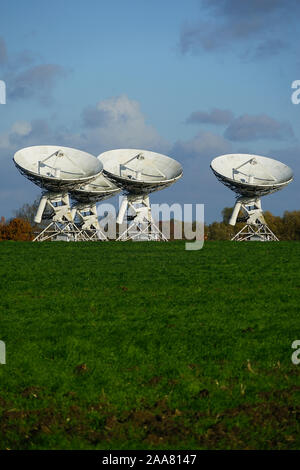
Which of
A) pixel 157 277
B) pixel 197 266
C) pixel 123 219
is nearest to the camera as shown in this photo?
pixel 157 277

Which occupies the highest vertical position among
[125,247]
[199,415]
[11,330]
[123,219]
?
[123,219]

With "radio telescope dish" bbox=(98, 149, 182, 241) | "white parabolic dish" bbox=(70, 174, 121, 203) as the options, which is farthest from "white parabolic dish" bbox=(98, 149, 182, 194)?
"white parabolic dish" bbox=(70, 174, 121, 203)

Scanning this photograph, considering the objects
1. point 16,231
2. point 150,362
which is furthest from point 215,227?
point 150,362

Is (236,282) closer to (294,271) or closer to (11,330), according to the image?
(294,271)

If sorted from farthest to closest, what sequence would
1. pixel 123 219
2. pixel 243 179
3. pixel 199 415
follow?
1. pixel 123 219
2. pixel 243 179
3. pixel 199 415

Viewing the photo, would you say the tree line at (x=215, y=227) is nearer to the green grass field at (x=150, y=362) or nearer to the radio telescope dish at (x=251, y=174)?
the radio telescope dish at (x=251, y=174)

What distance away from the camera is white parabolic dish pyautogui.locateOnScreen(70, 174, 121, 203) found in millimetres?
63031

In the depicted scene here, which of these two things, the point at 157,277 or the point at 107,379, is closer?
the point at 107,379

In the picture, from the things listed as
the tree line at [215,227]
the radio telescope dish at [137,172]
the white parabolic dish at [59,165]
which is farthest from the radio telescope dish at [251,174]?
the tree line at [215,227]

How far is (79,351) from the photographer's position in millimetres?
10492

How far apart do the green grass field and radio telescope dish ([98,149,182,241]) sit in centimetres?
3402

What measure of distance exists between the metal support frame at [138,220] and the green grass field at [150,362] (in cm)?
3854

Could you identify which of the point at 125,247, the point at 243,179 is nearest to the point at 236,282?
the point at 125,247

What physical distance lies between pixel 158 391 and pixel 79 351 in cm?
227
